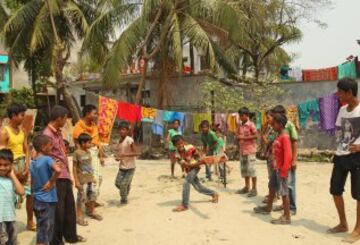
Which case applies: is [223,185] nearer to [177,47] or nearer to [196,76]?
[177,47]

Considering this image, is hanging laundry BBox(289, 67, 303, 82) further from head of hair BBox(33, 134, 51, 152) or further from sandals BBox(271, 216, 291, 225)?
head of hair BBox(33, 134, 51, 152)

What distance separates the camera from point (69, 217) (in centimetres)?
540

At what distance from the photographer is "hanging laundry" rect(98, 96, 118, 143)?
11984 millimetres

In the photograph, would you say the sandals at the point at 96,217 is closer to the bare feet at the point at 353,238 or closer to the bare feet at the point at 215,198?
the bare feet at the point at 215,198

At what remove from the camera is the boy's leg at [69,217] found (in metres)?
5.39

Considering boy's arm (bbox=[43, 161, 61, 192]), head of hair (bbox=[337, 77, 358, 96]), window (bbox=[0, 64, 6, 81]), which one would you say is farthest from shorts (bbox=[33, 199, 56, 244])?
window (bbox=[0, 64, 6, 81])

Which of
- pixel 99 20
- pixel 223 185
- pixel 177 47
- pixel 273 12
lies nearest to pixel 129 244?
pixel 223 185

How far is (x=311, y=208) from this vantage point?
23.5ft

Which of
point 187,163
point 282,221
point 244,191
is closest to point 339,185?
point 282,221

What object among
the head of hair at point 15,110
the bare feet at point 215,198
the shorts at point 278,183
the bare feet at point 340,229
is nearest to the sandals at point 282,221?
the shorts at point 278,183

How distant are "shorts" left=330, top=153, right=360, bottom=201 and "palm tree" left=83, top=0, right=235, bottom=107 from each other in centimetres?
947

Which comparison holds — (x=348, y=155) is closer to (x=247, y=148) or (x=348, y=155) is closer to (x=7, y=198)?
(x=247, y=148)

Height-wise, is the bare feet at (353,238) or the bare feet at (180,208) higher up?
the bare feet at (180,208)

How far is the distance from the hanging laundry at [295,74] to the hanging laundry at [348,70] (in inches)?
68.6
